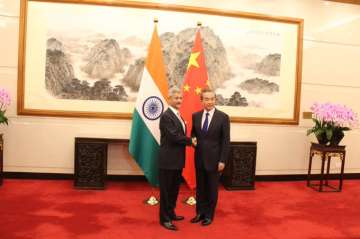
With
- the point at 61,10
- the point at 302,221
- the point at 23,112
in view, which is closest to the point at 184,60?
the point at 61,10

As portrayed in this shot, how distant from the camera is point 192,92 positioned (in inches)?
197

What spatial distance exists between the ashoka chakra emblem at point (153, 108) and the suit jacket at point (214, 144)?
41.0 inches

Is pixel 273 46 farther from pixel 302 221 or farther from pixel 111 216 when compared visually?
pixel 111 216

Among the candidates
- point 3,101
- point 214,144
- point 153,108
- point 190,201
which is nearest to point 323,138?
point 190,201

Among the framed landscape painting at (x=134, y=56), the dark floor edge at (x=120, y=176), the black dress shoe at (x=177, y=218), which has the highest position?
the framed landscape painting at (x=134, y=56)

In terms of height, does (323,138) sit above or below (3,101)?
below

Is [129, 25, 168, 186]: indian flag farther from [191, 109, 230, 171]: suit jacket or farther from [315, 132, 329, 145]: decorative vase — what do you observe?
[315, 132, 329, 145]: decorative vase

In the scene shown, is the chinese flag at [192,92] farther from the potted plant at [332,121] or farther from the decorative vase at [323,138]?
the decorative vase at [323,138]

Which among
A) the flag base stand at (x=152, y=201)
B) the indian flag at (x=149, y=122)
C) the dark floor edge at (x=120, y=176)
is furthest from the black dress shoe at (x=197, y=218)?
the dark floor edge at (x=120, y=176)

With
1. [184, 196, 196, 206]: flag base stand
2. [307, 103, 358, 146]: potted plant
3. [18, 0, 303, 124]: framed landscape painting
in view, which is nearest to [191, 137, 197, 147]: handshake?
[184, 196, 196, 206]: flag base stand

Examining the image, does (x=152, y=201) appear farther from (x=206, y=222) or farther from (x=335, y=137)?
(x=335, y=137)

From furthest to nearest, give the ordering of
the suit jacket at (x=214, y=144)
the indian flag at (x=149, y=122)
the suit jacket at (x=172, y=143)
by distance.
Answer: the indian flag at (x=149, y=122) < the suit jacket at (x=214, y=144) < the suit jacket at (x=172, y=143)

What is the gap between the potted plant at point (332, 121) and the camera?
5.53 metres

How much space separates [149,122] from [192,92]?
703mm
